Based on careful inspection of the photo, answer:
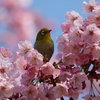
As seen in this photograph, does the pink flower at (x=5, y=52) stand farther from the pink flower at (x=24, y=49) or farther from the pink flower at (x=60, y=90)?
the pink flower at (x=60, y=90)

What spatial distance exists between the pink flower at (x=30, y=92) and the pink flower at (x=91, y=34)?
1.55ft

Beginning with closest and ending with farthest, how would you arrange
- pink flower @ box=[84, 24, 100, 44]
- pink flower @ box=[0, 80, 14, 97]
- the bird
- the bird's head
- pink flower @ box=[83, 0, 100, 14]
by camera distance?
pink flower @ box=[0, 80, 14, 97] → pink flower @ box=[84, 24, 100, 44] → pink flower @ box=[83, 0, 100, 14] → the bird → the bird's head

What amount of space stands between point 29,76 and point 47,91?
0.19 metres

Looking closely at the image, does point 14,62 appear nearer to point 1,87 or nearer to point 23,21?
point 1,87

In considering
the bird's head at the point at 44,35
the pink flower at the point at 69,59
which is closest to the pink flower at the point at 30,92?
the pink flower at the point at 69,59

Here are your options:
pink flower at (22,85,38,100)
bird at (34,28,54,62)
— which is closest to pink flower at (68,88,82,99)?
pink flower at (22,85,38,100)

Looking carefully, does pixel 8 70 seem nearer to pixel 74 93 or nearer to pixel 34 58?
pixel 34 58

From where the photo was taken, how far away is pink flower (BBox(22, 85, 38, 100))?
201cm

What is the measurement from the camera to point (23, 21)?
5.77m

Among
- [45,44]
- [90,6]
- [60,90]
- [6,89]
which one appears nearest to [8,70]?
[6,89]

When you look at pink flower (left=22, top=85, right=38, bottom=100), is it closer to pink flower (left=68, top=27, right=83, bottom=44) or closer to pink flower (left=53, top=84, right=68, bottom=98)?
pink flower (left=53, top=84, right=68, bottom=98)

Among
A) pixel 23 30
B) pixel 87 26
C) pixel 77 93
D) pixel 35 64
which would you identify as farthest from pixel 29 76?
pixel 23 30

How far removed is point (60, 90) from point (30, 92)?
0.66ft

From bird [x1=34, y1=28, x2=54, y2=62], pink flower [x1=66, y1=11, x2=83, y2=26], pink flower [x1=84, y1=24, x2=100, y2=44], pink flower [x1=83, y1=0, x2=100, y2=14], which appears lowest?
pink flower [x1=84, y1=24, x2=100, y2=44]
